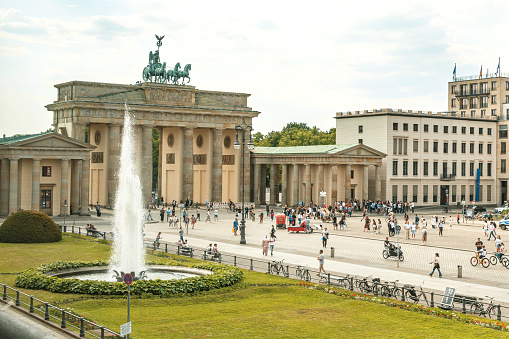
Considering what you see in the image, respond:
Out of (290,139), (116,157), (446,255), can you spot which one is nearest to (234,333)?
(446,255)

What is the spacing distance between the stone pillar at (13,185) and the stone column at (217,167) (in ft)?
106

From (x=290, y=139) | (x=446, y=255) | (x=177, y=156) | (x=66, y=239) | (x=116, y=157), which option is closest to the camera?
(x=446, y=255)

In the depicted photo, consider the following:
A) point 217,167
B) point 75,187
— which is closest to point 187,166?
point 217,167

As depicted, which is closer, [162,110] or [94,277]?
[94,277]

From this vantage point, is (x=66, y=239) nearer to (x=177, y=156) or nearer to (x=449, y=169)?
(x=177, y=156)

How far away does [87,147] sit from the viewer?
7362cm

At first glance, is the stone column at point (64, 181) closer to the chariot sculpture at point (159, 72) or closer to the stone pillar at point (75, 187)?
the stone pillar at point (75, 187)

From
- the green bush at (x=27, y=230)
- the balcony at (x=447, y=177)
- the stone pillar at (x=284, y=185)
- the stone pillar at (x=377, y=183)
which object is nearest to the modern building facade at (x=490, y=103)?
the balcony at (x=447, y=177)

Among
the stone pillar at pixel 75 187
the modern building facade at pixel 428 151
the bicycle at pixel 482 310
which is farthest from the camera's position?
the modern building facade at pixel 428 151

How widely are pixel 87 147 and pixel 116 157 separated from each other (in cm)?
1273

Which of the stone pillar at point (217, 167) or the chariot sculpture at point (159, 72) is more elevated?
the chariot sculpture at point (159, 72)

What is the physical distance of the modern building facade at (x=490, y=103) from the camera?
114m

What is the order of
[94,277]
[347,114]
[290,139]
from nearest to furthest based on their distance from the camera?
[94,277], [347,114], [290,139]

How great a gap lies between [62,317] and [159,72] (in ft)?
235
